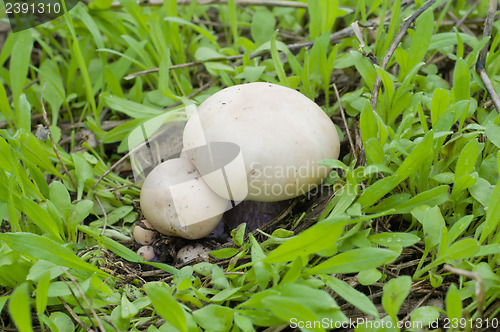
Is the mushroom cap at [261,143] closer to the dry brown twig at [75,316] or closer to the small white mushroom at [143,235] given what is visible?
the small white mushroom at [143,235]

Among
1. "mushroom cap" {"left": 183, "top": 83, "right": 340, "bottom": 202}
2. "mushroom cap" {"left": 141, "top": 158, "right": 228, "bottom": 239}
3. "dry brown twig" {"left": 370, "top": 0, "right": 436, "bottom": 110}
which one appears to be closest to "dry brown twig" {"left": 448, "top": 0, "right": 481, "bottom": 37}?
"dry brown twig" {"left": 370, "top": 0, "right": 436, "bottom": 110}

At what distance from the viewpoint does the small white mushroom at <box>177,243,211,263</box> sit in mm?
1732

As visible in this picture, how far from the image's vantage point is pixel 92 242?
179 centimetres

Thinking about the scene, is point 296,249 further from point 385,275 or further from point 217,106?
point 217,106

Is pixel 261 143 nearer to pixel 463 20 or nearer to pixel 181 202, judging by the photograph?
pixel 181 202

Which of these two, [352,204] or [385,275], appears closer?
[385,275]

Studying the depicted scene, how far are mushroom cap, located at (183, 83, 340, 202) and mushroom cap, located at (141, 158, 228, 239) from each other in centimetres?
5

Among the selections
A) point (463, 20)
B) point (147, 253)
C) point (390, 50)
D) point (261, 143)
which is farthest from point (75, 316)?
point (463, 20)

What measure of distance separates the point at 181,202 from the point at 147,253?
27cm

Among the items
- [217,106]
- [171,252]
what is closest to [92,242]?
[171,252]

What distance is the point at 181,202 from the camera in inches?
65.5

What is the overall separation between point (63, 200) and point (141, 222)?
0.30 meters

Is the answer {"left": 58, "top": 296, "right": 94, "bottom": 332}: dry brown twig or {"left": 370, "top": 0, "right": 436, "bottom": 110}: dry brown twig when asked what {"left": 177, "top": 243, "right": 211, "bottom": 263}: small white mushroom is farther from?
{"left": 370, "top": 0, "right": 436, "bottom": 110}: dry brown twig

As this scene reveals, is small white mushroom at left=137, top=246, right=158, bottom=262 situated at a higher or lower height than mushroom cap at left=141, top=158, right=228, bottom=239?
lower
